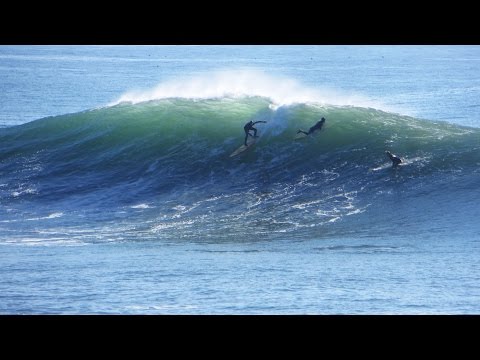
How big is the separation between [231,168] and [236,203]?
118 cm

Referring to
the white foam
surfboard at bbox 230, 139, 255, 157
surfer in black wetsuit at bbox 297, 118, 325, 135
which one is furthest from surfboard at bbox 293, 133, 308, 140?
the white foam

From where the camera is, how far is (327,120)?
1394 cm

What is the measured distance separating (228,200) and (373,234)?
2.27 metres

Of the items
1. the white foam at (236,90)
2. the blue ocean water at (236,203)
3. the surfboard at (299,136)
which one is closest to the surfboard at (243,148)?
the blue ocean water at (236,203)

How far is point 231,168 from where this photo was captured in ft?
42.5

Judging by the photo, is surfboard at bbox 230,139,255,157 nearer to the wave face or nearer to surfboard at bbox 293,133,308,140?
the wave face

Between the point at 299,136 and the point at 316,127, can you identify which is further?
the point at 316,127

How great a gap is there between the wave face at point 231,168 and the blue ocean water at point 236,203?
3 cm

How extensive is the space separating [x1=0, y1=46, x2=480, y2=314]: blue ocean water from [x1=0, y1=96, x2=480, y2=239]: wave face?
3 centimetres

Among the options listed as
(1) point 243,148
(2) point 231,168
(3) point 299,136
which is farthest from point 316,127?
(2) point 231,168

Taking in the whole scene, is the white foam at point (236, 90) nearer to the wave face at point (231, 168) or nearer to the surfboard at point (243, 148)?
the wave face at point (231, 168)

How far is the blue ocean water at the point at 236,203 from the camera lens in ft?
25.2

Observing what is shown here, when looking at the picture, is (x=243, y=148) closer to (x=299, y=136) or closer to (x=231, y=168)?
(x=231, y=168)

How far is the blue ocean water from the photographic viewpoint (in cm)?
769
